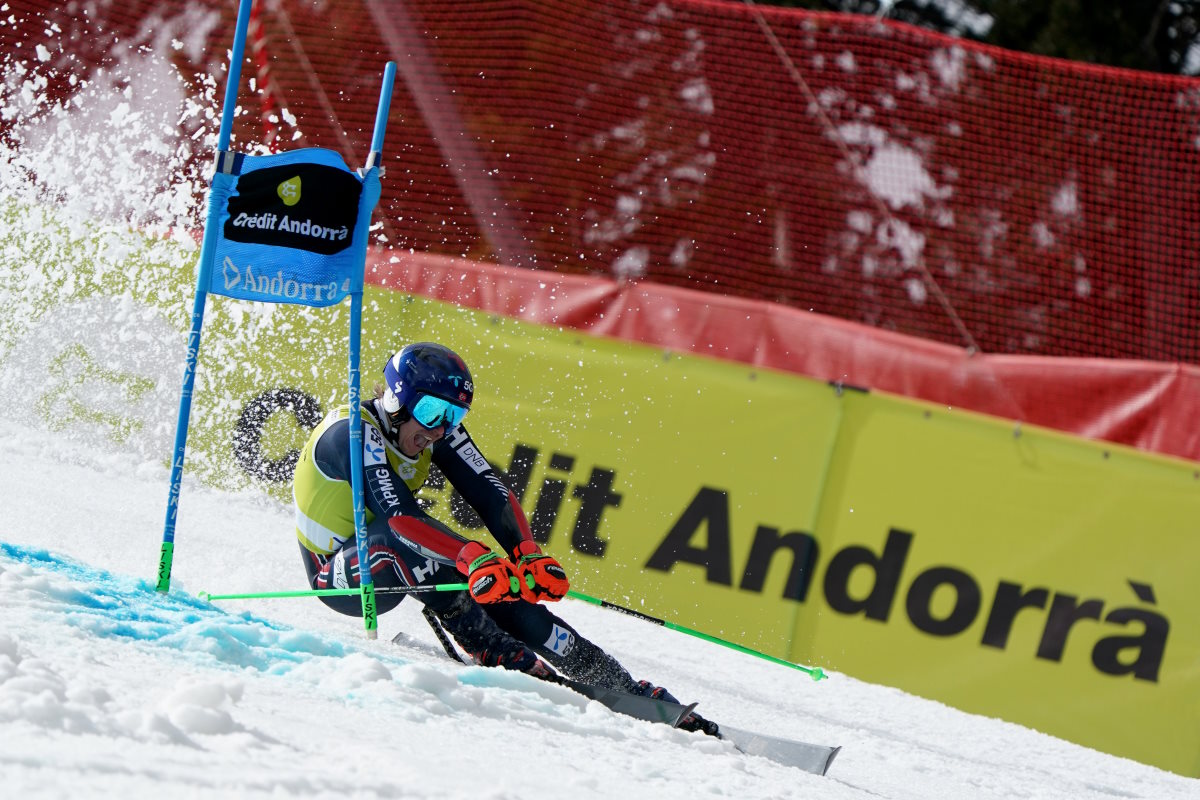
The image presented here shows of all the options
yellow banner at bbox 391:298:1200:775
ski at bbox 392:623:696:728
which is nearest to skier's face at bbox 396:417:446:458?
ski at bbox 392:623:696:728

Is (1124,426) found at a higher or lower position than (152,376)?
higher

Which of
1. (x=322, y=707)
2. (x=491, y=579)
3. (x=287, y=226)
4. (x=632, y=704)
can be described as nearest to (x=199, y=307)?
(x=287, y=226)

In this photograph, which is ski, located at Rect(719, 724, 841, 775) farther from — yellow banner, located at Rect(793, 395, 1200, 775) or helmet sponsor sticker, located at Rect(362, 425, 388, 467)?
yellow banner, located at Rect(793, 395, 1200, 775)

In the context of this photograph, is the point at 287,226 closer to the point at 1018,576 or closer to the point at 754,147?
the point at 1018,576

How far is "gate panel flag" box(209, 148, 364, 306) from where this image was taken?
13.9ft

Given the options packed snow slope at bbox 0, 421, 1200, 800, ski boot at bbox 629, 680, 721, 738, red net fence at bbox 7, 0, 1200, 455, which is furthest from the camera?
red net fence at bbox 7, 0, 1200, 455

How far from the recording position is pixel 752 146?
10.6 meters

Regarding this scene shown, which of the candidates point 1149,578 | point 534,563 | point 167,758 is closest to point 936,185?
point 1149,578

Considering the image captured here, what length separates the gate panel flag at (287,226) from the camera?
4230 millimetres

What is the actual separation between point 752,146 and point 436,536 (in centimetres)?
704

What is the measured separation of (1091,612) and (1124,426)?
1.92 metres

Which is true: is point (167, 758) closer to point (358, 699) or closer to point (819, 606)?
point (358, 699)

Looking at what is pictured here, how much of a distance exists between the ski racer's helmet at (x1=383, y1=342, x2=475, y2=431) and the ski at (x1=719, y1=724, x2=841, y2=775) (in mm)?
1436

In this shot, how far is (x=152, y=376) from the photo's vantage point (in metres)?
6.77
